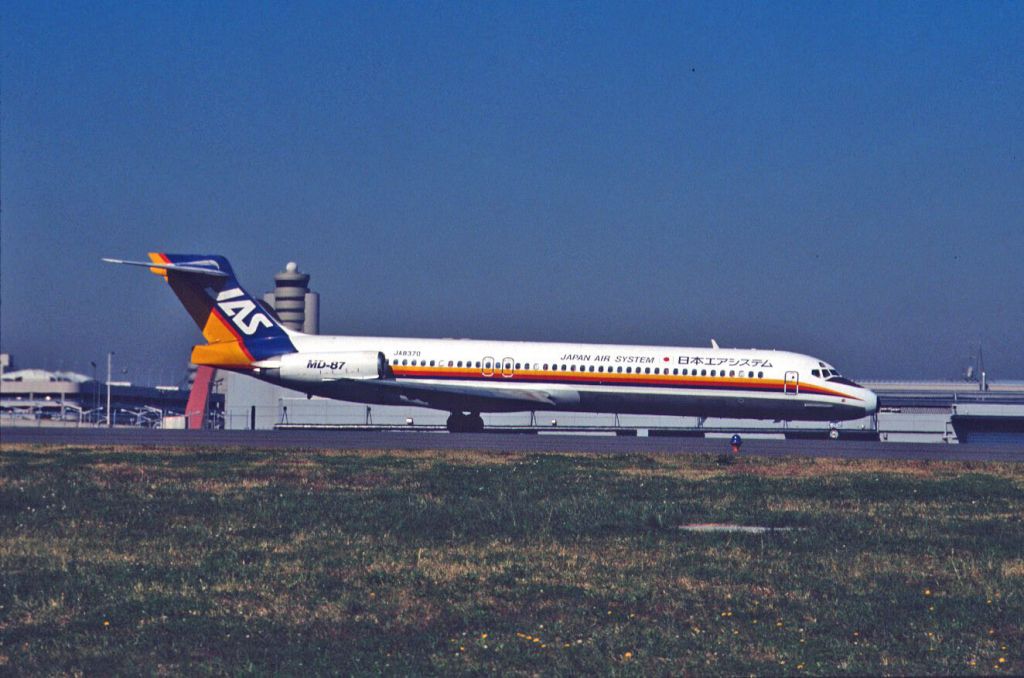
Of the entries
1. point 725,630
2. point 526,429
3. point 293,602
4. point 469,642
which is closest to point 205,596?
point 293,602

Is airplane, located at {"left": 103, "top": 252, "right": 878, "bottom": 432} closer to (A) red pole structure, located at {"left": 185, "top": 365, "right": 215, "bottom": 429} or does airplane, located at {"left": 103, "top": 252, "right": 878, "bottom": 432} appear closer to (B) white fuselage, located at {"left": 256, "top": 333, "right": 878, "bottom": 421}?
(B) white fuselage, located at {"left": 256, "top": 333, "right": 878, "bottom": 421}

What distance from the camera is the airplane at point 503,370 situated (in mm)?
47062

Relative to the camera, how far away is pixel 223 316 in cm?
4950

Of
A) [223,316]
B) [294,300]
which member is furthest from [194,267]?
[294,300]

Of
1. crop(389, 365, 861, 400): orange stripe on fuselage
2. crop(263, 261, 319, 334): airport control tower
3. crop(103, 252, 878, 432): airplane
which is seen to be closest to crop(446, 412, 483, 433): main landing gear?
crop(103, 252, 878, 432): airplane

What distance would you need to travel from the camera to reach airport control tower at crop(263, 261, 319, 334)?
118125 mm

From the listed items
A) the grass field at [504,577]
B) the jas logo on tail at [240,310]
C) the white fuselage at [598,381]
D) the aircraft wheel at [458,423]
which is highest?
the jas logo on tail at [240,310]

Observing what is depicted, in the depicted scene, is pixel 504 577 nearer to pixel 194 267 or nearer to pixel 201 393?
pixel 194 267

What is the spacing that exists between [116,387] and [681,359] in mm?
112018

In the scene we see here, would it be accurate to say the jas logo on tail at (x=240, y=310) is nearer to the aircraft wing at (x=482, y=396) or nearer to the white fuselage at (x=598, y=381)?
the white fuselage at (x=598, y=381)

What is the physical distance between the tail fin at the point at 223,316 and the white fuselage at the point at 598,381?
1.21 metres

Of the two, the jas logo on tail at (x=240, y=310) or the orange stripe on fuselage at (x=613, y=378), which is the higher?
the jas logo on tail at (x=240, y=310)

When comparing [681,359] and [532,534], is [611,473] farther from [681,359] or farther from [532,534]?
[681,359]

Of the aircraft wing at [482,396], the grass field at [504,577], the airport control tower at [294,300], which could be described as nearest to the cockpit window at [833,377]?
the aircraft wing at [482,396]
